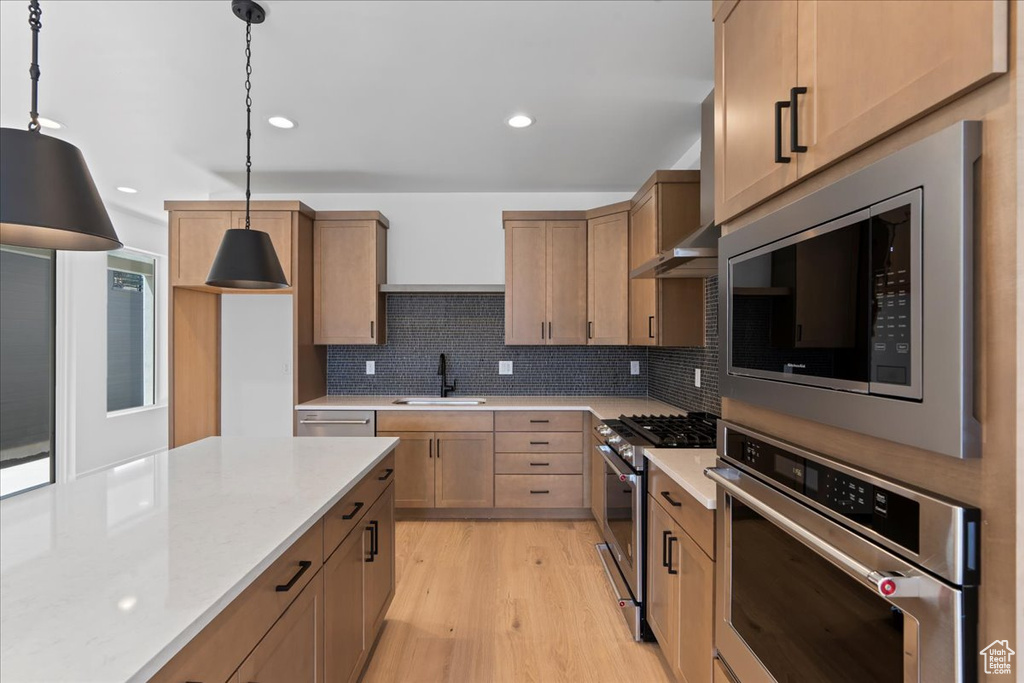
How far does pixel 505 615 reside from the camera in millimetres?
2391

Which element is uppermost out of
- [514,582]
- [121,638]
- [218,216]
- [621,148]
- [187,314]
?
[621,148]

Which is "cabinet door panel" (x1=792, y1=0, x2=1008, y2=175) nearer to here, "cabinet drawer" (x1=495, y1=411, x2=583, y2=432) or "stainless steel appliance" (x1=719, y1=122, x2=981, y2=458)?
"stainless steel appliance" (x1=719, y1=122, x2=981, y2=458)

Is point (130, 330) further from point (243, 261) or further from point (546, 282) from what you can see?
point (546, 282)

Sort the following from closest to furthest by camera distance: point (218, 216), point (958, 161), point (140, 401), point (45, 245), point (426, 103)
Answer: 1. point (958, 161)
2. point (45, 245)
3. point (426, 103)
4. point (218, 216)
5. point (140, 401)

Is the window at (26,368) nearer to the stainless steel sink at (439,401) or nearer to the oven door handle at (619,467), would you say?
the stainless steel sink at (439,401)

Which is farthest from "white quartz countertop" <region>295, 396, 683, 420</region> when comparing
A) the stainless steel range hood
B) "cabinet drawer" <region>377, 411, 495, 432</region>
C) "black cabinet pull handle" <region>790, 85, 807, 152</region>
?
"black cabinet pull handle" <region>790, 85, 807, 152</region>

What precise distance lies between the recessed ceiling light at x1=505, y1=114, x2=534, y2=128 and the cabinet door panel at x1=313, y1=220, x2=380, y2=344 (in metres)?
1.53

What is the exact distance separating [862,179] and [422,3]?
176 centimetres

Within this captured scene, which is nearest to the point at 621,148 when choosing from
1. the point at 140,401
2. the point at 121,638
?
the point at 121,638

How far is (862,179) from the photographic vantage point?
2.54 feet

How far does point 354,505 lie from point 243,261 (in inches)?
41.8

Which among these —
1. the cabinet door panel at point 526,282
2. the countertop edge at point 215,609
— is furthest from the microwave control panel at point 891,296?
the cabinet door panel at point 526,282

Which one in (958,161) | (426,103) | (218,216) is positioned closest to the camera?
(958,161)

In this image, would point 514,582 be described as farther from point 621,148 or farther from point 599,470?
point 621,148
